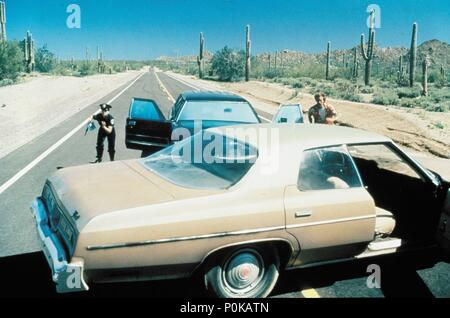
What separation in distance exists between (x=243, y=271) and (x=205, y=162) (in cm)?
121

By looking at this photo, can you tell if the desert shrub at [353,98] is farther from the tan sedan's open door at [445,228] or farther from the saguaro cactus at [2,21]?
the saguaro cactus at [2,21]

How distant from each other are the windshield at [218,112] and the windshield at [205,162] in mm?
4092

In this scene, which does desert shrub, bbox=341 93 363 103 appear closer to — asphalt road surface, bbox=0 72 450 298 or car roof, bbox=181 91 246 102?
car roof, bbox=181 91 246 102

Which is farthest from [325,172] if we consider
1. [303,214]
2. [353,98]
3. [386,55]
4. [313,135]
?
[386,55]

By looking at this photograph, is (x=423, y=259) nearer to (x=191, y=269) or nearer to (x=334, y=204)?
(x=334, y=204)

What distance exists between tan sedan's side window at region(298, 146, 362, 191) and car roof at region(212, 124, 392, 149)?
0.25 feet

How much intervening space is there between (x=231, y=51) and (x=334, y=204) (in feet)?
230

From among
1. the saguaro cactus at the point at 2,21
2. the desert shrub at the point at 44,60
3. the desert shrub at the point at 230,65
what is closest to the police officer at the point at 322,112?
the saguaro cactus at the point at 2,21

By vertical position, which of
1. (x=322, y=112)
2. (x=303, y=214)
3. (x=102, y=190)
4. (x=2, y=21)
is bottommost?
(x=303, y=214)

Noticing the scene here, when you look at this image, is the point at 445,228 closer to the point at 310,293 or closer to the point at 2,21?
the point at 310,293

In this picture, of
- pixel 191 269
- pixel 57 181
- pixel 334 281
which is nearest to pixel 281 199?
pixel 191 269

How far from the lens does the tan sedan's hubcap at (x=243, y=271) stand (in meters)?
3.92

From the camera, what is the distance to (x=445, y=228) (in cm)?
451
